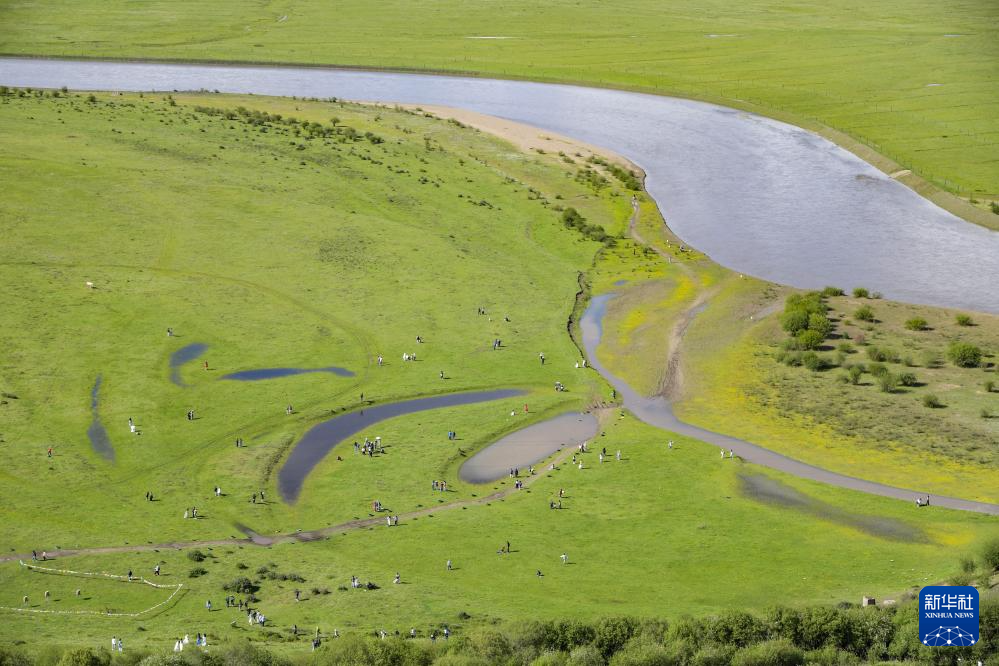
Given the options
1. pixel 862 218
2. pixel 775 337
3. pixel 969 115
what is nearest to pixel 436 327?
pixel 775 337

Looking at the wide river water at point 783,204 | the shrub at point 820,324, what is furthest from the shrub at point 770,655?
the wide river water at point 783,204

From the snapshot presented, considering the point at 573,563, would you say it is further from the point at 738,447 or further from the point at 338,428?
the point at 338,428

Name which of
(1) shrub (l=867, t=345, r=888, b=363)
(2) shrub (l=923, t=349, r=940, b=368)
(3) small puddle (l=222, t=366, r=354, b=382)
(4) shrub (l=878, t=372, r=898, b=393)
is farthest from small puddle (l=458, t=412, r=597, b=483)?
(2) shrub (l=923, t=349, r=940, b=368)

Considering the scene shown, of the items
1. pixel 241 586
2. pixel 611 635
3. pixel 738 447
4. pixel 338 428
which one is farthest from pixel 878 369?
pixel 241 586

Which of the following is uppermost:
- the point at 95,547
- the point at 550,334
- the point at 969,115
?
the point at 969,115

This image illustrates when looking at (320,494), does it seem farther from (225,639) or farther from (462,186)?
(462,186)

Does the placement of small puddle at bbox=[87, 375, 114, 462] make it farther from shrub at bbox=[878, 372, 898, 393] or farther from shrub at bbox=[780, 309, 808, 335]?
shrub at bbox=[878, 372, 898, 393]
